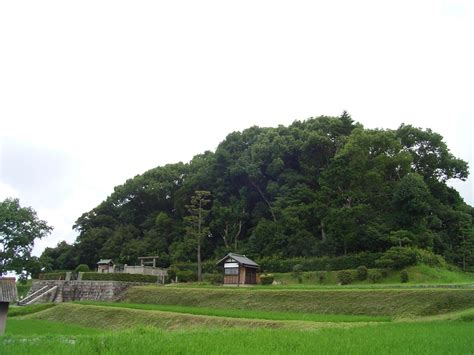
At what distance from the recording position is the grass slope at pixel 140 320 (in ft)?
56.7

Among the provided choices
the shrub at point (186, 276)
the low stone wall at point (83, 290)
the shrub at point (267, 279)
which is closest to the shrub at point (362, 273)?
the shrub at point (267, 279)

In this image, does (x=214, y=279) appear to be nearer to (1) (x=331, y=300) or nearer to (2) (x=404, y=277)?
(2) (x=404, y=277)

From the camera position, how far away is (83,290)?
36531mm

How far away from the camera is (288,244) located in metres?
40.8

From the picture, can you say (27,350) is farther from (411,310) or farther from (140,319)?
(411,310)

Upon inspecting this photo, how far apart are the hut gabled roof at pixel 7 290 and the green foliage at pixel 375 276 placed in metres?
23.4

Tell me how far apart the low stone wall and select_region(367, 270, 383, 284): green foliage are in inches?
755

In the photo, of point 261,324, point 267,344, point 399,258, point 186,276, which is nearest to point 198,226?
point 186,276

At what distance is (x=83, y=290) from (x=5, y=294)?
22453mm

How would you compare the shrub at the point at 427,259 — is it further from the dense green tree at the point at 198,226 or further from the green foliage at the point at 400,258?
the dense green tree at the point at 198,226

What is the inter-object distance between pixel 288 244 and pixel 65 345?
32885 millimetres

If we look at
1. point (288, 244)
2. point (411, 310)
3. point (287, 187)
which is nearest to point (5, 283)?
point (411, 310)

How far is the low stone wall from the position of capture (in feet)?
113

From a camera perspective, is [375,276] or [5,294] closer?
[5,294]
